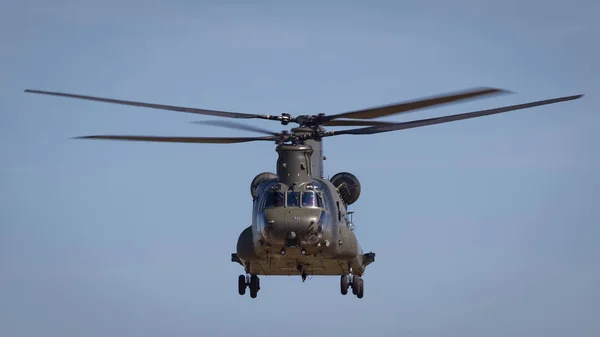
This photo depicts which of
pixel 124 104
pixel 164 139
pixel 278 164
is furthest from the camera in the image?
pixel 278 164

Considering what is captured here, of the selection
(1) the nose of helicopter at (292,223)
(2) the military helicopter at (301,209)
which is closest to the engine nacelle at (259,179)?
(2) the military helicopter at (301,209)

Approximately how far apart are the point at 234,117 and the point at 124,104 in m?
4.23

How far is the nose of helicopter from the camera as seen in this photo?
35062mm

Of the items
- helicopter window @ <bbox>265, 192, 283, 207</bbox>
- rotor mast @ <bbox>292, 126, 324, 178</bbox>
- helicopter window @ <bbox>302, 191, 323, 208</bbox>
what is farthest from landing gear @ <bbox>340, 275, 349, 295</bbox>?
helicopter window @ <bbox>265, 192, 283, 207</bbox>

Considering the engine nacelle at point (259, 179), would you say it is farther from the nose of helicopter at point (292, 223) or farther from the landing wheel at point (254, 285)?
the nose of helicopter at point (292, 223)

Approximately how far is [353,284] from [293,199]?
17.2 ft

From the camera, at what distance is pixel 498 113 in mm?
32312

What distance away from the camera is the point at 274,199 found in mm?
36094

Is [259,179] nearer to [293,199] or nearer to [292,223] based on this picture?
[293,199]

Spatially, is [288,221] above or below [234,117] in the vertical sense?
below

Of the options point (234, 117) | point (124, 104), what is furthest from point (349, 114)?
point (124, 104)

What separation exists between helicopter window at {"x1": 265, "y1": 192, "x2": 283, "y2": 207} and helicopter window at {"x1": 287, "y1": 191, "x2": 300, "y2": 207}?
0.25m

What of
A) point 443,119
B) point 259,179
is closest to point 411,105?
point 443,119

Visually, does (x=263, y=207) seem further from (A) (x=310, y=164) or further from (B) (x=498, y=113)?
(B) (x=498, y=113)
